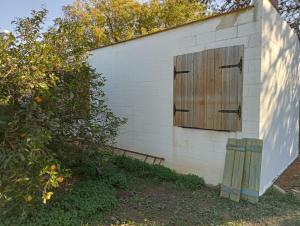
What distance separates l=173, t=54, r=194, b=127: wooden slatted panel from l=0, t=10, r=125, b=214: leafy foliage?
135 centimetres

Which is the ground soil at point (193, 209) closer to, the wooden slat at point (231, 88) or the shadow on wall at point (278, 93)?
the shadow on wall at point (278, 93)

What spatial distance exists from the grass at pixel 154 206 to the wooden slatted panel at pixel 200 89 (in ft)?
3.46

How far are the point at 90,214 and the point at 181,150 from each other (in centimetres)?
230

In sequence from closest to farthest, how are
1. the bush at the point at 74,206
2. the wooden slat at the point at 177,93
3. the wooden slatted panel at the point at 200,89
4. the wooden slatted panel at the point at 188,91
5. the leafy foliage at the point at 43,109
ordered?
the leafy foliage at the point at 43,109
the bush at the point at 74,206
the wooden slatted panel at the point at 200,89
the wooden slatted panel at the point at 188,91
the wooden slat at the point at 177,93

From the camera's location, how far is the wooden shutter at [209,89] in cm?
461

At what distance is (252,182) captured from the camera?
14.3 feet

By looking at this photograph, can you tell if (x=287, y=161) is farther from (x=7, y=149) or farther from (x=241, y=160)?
(x=7, y=149)

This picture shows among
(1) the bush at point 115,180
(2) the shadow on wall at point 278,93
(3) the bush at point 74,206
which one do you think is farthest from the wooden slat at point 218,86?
(3) the bush at point 74,206

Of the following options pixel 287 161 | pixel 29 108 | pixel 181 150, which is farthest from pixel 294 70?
pixel 29 108

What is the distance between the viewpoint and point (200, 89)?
16.7 ft

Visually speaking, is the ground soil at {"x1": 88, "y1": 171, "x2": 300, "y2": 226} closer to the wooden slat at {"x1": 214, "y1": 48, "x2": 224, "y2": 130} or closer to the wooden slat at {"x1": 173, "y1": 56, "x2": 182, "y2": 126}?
the wooden slat at {"x1": 214, "y1": 48, "x2": 224, "y2": 130}

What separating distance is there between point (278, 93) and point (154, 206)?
3.07 m

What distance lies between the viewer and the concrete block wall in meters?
4.46

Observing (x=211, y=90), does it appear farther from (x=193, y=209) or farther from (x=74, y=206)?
(x=74, y=206)
